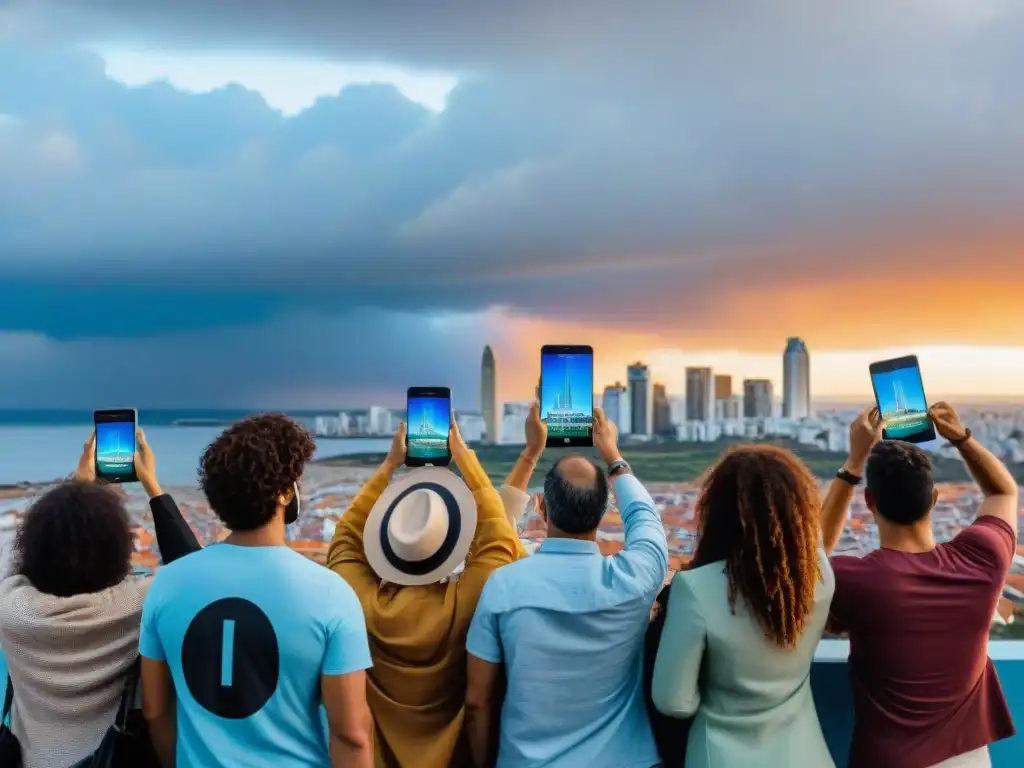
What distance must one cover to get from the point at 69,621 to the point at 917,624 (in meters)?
1.73

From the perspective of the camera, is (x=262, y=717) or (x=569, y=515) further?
(x=569, y=515)

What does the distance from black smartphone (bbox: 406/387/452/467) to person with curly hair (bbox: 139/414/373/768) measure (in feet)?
2.01

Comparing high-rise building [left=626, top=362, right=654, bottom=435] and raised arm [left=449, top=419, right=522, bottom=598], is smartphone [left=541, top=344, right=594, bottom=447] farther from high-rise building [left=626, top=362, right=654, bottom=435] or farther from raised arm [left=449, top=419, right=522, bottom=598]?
high-rise building [left=626, top=362, right=654, bottom=435]

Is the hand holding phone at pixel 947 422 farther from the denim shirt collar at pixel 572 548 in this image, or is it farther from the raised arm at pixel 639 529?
the denim shirt collar at pixel 572 548

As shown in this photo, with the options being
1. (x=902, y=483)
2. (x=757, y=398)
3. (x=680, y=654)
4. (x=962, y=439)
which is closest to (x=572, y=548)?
(x=680, y=654)

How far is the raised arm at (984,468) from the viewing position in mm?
2000

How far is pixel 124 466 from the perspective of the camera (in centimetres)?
238

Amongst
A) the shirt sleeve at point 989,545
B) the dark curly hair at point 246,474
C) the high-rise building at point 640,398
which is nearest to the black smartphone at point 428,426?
the dark curly hair at point 246,474

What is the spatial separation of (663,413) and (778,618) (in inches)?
118

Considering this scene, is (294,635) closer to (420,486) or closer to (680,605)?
(420,486)

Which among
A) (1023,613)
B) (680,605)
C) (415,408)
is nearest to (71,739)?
(415,408)

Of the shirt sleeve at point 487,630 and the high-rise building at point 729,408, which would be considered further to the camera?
the high-rise building at point 729,408

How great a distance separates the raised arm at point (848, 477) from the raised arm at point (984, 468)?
0.14 m

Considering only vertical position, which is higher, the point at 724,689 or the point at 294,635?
the point at 294,635
